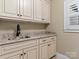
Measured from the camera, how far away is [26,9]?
2.31m

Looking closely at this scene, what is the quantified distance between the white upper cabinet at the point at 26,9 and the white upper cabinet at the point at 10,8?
5.4 inches

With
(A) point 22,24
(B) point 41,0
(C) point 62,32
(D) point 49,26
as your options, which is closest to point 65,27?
(C) point 62,32

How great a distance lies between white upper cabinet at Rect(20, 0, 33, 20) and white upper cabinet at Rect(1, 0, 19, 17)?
0.45 ft

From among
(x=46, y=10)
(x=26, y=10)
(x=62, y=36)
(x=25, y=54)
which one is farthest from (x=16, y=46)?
(x=62, y=36)

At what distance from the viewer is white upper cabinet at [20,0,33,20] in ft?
7.14

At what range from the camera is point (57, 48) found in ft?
11.3

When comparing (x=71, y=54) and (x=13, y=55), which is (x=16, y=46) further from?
(x=71, y=54)

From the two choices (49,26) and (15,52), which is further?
(49,26)

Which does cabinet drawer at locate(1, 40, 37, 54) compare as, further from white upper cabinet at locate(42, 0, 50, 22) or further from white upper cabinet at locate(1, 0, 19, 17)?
white upper cabinet at locate(42, 0, 50, 22)

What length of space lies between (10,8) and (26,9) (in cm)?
48

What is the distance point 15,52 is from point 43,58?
1069mm

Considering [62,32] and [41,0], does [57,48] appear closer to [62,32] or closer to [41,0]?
[62,32]

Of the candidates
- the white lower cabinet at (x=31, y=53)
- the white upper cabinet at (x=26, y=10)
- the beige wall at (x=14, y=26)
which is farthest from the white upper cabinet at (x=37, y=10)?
the white lower cabinet at (x=31, y=53)

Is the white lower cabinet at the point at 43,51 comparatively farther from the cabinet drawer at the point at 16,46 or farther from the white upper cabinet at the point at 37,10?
the white upper cabinet at the point at 37,10
